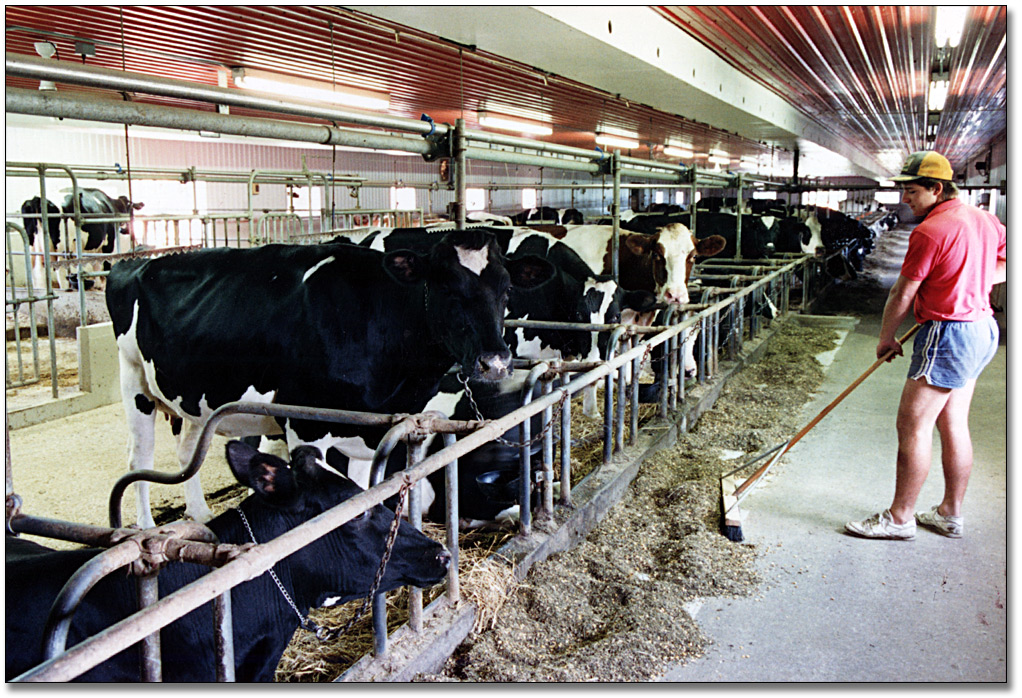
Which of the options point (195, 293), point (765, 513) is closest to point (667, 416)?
point (765, 513)

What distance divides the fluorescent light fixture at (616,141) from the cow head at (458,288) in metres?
14.9

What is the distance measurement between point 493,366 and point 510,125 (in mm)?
12312

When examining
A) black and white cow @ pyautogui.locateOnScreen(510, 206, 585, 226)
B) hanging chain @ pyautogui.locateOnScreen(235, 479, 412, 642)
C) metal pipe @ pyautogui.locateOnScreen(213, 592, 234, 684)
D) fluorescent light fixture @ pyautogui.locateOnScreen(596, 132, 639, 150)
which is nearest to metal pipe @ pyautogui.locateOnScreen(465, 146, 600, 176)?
hanging chain @ pyautogui.locateOnScreen(235, 479, 412, 642)

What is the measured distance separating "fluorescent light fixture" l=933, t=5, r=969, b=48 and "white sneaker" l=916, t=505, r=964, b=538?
5.48 meters

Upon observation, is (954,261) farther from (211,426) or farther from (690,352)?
(211,426)

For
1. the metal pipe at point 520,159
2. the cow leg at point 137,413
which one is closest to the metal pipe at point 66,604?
the cow leg at point 137,413

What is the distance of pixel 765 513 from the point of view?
4391 millimetres

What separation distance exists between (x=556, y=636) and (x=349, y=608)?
0.88 meters

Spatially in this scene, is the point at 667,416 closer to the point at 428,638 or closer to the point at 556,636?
the point at 556,636

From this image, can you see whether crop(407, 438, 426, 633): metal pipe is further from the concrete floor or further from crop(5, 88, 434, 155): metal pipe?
crop(5, 88, 434, 155): metal pipe

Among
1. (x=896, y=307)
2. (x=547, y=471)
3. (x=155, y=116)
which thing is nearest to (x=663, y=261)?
(x=896, y=307)

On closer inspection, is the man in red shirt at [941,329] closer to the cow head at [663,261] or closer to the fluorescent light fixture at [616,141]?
the cow head at [663,261]

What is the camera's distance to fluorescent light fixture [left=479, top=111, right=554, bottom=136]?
14.1 meters

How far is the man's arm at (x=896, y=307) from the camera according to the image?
3.87 meters
